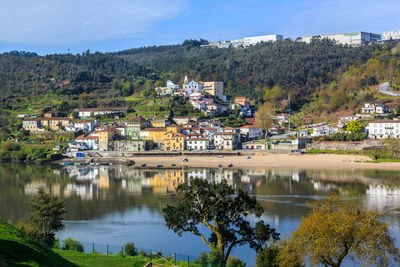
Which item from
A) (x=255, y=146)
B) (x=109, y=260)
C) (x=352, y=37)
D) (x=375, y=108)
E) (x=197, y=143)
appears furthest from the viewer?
(x=352, y=37)

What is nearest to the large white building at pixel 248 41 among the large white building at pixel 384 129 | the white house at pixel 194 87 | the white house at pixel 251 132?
the white house at pixel 194 87

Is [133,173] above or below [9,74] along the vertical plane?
below

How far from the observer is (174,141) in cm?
5056

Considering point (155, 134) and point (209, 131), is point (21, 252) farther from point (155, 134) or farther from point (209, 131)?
point (155, 134)

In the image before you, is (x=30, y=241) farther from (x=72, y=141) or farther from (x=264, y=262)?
(x=72, y=141)

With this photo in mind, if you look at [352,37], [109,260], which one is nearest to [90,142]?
[109,260]

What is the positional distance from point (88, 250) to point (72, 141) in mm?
39878

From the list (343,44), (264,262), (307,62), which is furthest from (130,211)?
(343,44)

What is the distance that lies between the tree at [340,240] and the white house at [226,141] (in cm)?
3804

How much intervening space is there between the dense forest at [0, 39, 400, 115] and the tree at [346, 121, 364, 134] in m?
12.1

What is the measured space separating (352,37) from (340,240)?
3551 inches

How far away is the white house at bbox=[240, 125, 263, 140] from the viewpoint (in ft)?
173

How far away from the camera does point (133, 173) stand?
39.3m

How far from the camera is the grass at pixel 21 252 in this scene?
8891 mm
